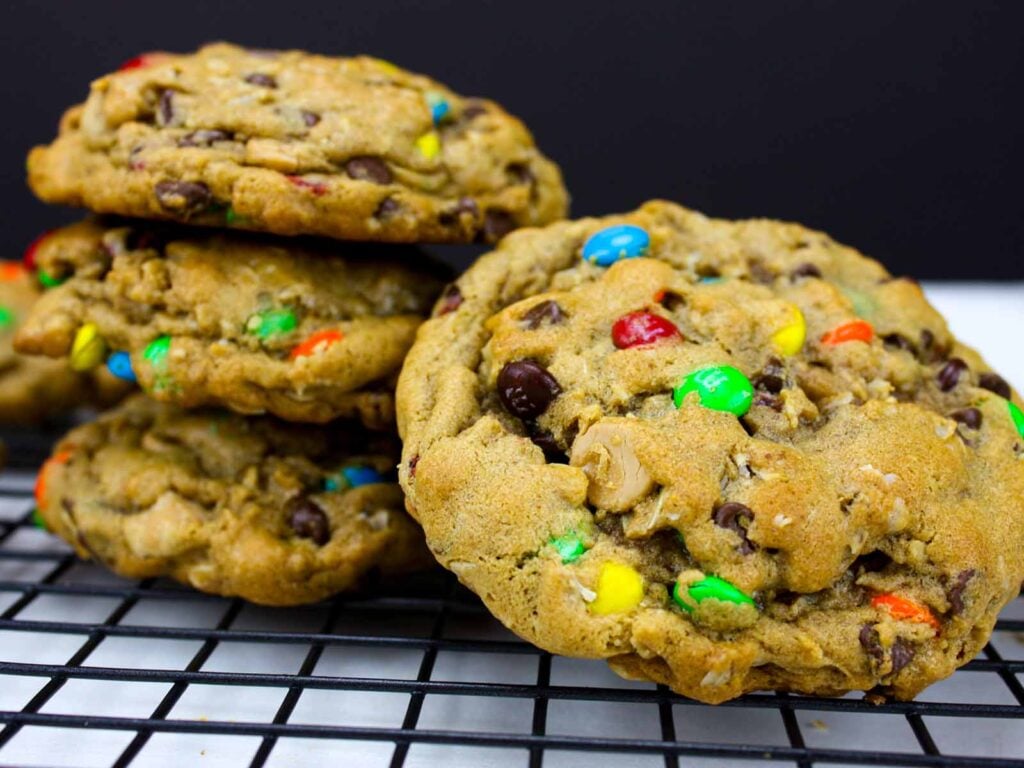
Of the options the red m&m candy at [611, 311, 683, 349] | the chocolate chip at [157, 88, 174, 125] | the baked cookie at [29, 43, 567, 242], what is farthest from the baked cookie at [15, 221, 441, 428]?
the red m&m candy at [611, 311, 683, 349]

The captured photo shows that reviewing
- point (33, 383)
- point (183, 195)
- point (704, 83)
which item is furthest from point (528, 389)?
point (704, 83)

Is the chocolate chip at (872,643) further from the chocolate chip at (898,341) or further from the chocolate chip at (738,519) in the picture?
the chocolate chip at (898,341)

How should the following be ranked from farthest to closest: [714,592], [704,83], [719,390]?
1. [704,83]
2. [719,390]
3. [714,592]

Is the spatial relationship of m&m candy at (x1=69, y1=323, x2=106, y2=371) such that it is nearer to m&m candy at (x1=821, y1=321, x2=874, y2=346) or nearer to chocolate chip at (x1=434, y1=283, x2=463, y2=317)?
chocolate chip at (x1=434, y1=283, x2=463, y2=317)

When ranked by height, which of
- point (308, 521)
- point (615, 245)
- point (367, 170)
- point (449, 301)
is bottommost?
point (308, 521)

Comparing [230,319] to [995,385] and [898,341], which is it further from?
[995,385]

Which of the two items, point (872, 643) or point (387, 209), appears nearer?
point (872, 643)

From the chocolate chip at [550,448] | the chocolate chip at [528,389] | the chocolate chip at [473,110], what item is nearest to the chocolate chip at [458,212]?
the chocolate chip at [473,110]

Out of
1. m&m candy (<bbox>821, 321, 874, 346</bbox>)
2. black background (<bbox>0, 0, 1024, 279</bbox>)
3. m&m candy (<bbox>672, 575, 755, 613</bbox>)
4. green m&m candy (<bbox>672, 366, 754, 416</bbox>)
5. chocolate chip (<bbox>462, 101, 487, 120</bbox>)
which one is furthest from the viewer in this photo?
black background (<bbox>0, 0, 1024, 279</bbox>)
